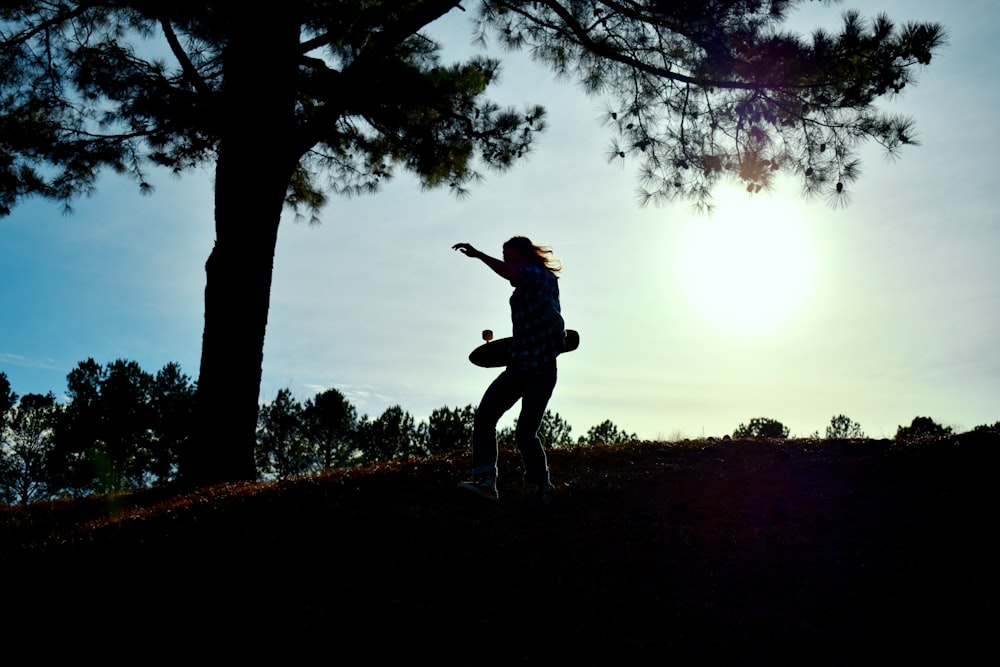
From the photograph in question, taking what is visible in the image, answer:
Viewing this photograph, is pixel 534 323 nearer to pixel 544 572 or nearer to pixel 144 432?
pixel 544 572

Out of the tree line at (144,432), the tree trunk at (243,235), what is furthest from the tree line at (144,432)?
the tree trunk at (243,235)

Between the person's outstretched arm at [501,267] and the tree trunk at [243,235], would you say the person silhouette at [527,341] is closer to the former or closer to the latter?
the person's outstretched arm at [501,267]

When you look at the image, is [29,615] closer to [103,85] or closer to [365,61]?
[365,61]

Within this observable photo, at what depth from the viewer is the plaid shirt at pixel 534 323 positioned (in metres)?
5.23

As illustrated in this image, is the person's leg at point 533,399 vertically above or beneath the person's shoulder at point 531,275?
beneath

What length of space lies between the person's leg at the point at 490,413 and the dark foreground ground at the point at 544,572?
417mm

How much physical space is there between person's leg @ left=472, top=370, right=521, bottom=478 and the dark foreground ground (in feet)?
1.37

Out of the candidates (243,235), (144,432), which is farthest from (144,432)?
(243,235)

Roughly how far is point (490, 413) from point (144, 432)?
4036 cm

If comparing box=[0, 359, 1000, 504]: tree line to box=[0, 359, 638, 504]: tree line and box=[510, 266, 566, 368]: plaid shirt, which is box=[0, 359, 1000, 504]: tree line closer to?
box=[0, 359, 638, 504]: tree line

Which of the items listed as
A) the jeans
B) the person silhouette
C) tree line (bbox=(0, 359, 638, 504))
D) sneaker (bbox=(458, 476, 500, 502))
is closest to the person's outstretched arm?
the person silhouette

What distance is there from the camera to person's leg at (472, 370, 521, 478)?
5.39 meters

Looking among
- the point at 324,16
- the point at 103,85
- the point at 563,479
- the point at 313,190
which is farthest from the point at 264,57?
the point at 563,479

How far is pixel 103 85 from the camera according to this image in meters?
10.1
